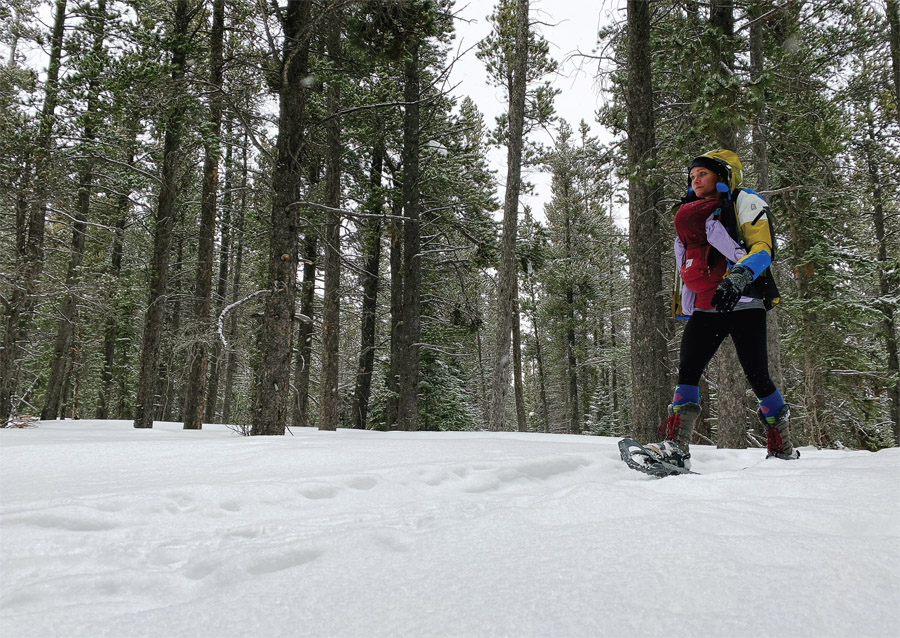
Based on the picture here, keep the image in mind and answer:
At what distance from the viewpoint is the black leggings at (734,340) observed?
10.6 ft

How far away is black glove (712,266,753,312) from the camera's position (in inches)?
111

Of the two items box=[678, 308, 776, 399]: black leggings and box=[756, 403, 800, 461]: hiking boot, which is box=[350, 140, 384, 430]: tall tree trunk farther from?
box=[756, 403, 800, 461]: hiking boot

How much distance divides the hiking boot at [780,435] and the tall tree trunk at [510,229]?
22.2 feet

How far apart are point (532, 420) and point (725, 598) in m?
39.9

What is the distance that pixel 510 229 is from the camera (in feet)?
33.9

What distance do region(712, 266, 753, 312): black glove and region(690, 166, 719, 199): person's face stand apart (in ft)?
2.25

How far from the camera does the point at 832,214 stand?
12.2m

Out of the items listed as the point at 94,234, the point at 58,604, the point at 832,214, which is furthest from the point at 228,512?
the point at 94,234

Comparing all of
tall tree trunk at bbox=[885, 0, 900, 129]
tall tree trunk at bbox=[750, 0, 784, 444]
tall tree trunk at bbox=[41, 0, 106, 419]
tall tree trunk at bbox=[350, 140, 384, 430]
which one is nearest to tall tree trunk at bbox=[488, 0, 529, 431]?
tall tree trunk at bbox=[750, 0, 784, 444]

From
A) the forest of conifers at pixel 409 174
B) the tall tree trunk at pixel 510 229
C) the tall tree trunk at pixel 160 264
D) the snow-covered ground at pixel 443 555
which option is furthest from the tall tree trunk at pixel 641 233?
the tall tree trunk at pixel 160 264

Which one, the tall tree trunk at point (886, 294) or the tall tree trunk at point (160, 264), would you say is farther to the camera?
the tall tree trunk at point (886, 294)

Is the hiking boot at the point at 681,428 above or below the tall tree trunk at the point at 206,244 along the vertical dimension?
below

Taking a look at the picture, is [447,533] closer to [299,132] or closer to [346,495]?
[346,495]

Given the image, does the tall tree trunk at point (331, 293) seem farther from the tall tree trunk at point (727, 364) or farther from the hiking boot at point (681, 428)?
the hiking boot at point (681, 428)
